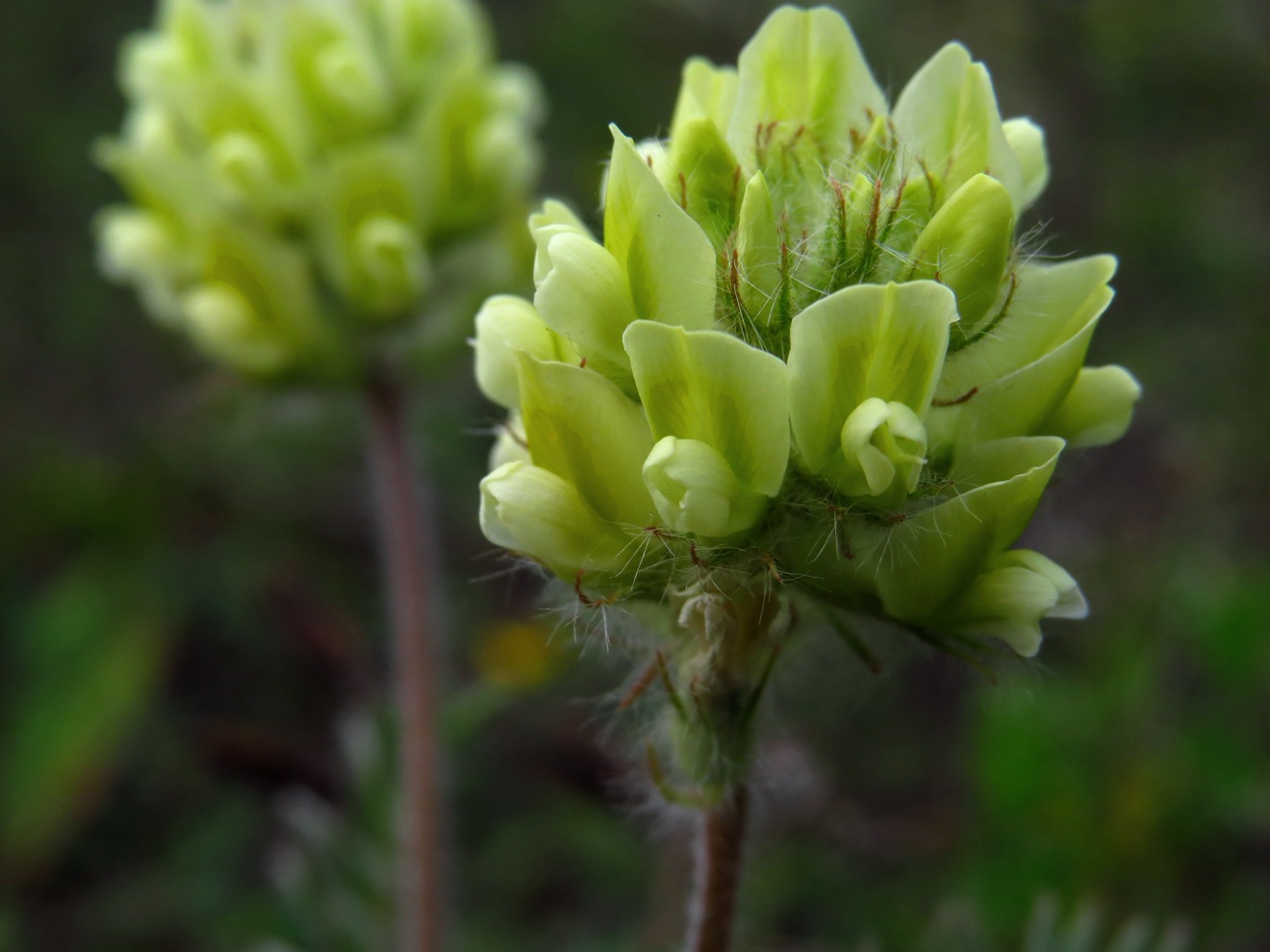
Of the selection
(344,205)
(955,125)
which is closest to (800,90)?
(955,125)

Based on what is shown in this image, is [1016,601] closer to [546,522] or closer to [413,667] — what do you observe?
[546,522]

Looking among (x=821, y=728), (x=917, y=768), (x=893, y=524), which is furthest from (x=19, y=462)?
(x=893, y=524)

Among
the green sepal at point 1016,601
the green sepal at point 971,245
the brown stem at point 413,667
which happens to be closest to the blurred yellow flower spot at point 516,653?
the brown stem at point 413,667

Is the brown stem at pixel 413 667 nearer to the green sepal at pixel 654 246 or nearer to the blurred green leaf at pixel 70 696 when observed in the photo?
the blurred green leaf at pixel 70 696

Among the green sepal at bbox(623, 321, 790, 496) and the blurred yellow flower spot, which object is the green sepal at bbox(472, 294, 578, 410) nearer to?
the green sepal at bbox(623, 321, 790, 496)

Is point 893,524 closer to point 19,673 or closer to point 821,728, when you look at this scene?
point 821,728

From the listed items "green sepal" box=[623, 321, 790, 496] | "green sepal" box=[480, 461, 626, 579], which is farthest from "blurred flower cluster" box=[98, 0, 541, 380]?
"green sepal" box=[623, 321, 790, 496]

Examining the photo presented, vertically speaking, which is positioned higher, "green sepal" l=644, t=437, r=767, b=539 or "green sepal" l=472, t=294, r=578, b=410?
"green sepal" l=472, t=294, r=578, b=410
